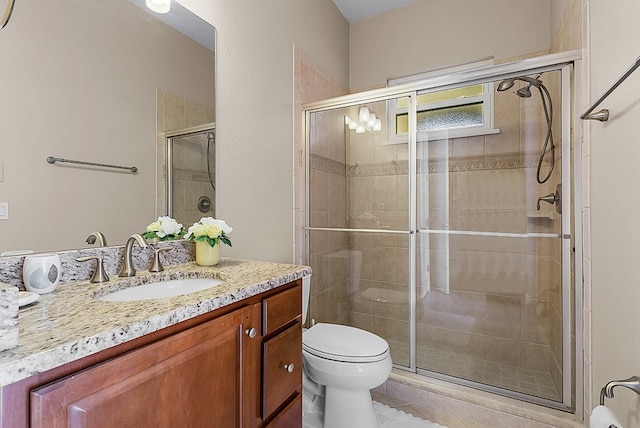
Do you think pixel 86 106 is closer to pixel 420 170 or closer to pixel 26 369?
pixel 26 369

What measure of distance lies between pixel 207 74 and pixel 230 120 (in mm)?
230

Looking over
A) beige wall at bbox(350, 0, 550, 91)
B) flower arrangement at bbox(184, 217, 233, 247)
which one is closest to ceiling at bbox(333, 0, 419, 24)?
beige wall at bbox(350, 0, 550, 91)

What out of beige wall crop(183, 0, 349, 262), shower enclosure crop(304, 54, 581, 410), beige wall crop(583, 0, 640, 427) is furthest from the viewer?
shower enclosure crop(304, 54, 581, 410)

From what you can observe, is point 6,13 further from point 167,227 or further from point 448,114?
point 448,114

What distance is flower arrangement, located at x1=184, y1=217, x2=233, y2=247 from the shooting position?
1299 millimetres

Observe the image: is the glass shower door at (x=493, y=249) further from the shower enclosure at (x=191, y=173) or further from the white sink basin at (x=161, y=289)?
the white sink basin at (x=161, y=289)

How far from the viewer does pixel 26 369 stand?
1.59 feet

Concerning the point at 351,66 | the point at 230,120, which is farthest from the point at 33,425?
the point at 351,66

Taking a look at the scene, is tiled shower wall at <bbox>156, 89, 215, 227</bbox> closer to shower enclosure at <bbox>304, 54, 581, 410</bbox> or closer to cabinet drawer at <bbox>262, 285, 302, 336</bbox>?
cabinet drawer at <bbox>262, 285, 302, 336</bbox>

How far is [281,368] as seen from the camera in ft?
3.62

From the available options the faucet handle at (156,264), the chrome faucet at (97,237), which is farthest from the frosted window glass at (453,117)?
the chrome faucet at (97,237)

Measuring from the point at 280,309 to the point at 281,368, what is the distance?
0.20 m

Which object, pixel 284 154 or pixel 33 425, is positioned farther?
pixel 284 154

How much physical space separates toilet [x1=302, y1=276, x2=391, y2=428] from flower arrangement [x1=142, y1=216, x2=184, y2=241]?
662 mm
